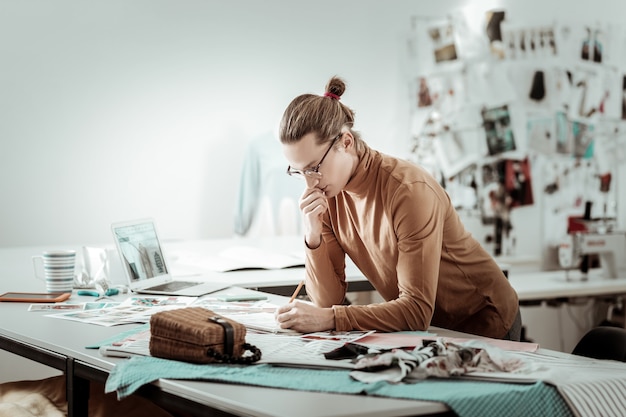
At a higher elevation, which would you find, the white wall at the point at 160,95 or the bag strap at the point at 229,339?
the white wall at the point at 160,95

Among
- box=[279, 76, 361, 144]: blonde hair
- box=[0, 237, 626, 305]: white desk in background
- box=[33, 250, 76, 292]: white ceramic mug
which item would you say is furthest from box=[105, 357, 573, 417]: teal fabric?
box=[0, 237, 626, 305]: white desk in background

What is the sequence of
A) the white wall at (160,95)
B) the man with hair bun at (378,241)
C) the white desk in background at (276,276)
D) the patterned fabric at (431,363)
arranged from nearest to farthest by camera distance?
the patterned fabric at (431,363) < the man with hair bun at (378,241) < the white desk in background at (276,276) < the white wall at (160,95)

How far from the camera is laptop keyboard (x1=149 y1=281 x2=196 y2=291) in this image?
2707 millimetres

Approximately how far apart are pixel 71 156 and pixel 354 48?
1.85 metres

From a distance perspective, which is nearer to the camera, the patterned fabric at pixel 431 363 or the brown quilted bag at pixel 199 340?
the patterned fabric at pixel 431 363

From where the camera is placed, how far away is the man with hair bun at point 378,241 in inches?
79.1

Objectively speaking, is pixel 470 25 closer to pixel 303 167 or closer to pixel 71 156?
pixel 71 156

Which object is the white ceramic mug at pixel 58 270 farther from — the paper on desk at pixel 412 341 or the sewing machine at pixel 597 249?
the sewing machine at pixel 597 249

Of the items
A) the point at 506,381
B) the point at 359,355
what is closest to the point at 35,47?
the point at 359,355

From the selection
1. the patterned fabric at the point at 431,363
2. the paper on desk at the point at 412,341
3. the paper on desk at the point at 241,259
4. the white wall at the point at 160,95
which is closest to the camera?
the patterned fabric at the point at 431,363

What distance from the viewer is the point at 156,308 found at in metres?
2.36

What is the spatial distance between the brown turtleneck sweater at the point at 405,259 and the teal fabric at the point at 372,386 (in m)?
0.43

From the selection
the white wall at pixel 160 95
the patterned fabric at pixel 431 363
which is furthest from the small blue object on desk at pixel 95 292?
the white wall at pixel 160 95

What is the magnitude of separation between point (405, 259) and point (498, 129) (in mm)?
3392
